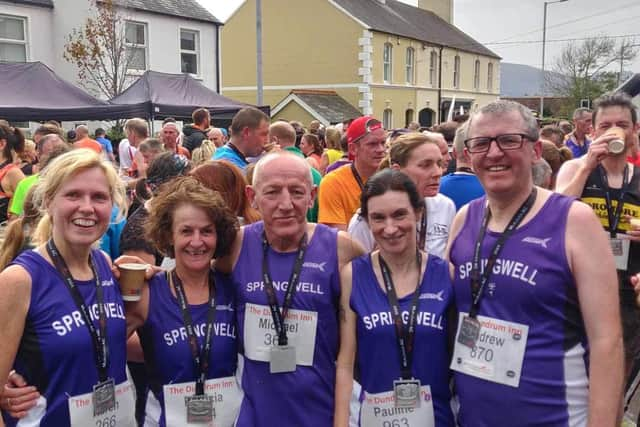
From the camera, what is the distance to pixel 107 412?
7.79 feet

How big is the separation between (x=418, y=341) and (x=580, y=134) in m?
7.91

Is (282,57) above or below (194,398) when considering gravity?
above

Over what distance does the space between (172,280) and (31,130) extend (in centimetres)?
1623

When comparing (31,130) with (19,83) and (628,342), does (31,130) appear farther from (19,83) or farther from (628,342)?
(628,342)

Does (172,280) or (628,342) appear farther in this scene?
(628,342)

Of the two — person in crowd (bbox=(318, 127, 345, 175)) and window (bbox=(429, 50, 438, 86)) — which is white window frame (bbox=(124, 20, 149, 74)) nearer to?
person in crowd (bbox=(318, 127, 345, 175))

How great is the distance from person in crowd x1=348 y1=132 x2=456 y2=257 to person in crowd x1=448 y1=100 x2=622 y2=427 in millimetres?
1156

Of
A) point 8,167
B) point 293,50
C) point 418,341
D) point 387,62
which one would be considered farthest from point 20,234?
point 293,50

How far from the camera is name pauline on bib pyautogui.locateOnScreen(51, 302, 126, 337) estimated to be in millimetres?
2244

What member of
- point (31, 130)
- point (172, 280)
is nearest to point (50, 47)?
point (31, 130)

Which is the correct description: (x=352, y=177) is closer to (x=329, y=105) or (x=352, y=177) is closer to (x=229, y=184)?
(x=229, y=184)

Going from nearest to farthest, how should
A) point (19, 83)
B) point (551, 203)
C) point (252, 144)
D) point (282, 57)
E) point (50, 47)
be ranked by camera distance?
point (551, 203) → point (252, 144) → point (19, 83) → point (50, 47) → point (282, 57)

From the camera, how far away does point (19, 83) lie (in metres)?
10.2

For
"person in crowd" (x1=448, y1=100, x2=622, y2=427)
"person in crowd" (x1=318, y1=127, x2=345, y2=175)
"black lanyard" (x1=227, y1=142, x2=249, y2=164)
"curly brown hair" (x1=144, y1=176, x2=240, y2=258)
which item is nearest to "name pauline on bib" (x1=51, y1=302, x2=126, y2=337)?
"curly brown hair" (x1=144, y1=176, x2=240, y2=258)
